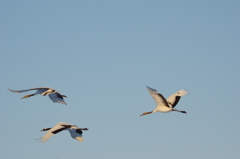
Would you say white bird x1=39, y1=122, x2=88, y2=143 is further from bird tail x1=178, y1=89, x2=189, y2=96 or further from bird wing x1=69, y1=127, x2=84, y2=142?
bird tail x1=178, y1=89, x2=189, y2=96

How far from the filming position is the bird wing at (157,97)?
127 ft

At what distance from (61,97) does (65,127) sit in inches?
157

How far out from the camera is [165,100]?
39.9 metres

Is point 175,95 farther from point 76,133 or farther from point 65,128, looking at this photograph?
point 65,128

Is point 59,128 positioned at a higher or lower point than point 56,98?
lower

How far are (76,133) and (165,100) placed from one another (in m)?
7.80

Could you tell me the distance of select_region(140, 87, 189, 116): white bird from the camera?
128ft

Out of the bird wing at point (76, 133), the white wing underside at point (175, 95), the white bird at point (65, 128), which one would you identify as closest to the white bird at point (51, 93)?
the white bird at point (65, 128)

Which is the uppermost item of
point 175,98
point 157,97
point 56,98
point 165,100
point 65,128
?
point 56,98

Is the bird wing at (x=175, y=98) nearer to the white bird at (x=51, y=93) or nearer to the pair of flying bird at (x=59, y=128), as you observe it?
the pair of flying bird at (x=59, y=128)

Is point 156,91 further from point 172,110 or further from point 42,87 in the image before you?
point 42,87

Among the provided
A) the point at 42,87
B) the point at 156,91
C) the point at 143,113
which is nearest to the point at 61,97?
the point at 42,87

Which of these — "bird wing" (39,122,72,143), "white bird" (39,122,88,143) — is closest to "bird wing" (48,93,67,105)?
"bird wing" (39,122,72,143)

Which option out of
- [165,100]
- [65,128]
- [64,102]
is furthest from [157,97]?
[64,102]
